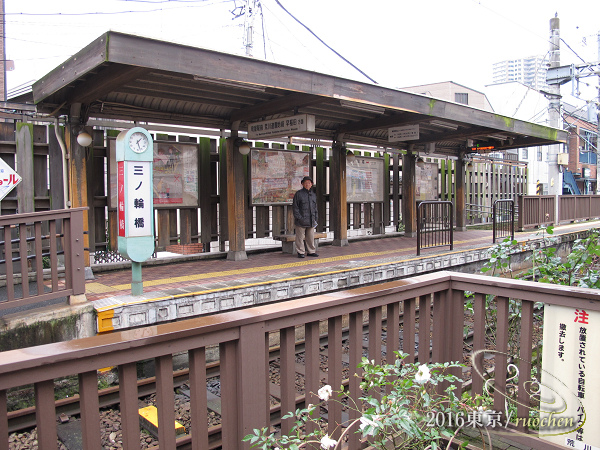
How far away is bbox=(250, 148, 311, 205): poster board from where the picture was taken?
32.2 ft

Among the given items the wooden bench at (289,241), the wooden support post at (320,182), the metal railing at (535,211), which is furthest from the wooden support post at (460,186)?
the wooden bench at (289,241)

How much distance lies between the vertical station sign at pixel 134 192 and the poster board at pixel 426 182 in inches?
382

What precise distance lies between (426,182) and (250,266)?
7915 millimetres

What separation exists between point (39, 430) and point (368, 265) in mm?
7046

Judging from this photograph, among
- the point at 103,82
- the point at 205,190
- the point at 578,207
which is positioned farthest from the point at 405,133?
the point at 578,207

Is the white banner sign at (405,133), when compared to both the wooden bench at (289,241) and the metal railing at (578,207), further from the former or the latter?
the metal railing at (578,207)

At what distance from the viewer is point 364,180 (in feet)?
40.0

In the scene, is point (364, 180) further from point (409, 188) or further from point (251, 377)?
point (251, 377)

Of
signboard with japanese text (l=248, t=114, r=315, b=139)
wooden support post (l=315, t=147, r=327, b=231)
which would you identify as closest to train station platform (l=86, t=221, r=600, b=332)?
wooden support post (l=315, t=147, r=327, b=231)

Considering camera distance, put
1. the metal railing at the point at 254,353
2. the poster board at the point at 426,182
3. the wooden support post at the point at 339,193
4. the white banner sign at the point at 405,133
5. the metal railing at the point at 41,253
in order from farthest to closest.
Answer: the poster board at the point at 426,182 → the wooden support post at the point at 339,193 → the white banner sign at the point at 405,133 → the metal railing at the point at 41,253 → the metal railing at the point at 254,353

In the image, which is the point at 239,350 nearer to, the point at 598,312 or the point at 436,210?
the point at 598,312

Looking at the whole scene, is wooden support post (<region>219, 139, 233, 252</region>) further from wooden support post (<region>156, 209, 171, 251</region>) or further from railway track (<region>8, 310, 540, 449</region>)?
railway track (<region>8, 310, 540, 449</region>)

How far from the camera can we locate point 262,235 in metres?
10.1

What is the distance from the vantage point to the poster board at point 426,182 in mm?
13984
